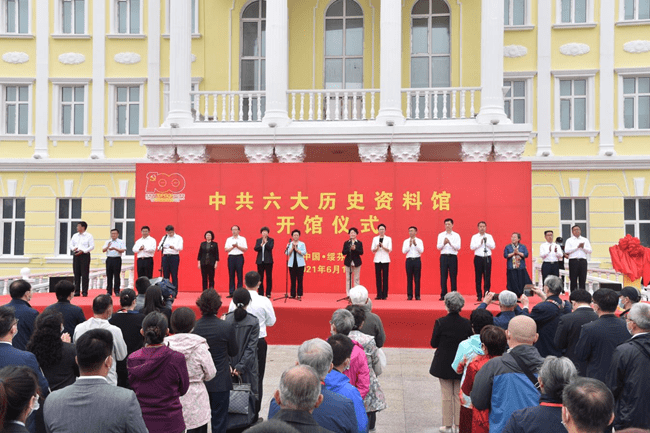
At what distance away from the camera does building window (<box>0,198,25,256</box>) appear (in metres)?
19.9

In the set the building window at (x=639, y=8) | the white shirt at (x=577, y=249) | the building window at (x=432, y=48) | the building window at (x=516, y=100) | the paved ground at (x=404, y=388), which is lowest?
the paved ground at (x=404, y=388)

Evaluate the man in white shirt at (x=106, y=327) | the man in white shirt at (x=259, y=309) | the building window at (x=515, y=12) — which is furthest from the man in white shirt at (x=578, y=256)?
the man in white shirt at (x=106, y=327)

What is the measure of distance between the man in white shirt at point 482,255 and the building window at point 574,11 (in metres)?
9.96

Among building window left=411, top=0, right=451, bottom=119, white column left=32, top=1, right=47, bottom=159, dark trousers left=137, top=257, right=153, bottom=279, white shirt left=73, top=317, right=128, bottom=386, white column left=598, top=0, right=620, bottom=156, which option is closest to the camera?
white shirt left=73, top=317, right=128, bottom=386

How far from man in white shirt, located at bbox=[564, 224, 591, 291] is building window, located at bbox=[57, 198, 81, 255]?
48.0ft

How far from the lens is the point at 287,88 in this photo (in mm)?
18109

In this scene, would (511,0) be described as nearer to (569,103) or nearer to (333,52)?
(569,103)

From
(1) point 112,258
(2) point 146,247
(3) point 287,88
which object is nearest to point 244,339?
(2) point 146,247

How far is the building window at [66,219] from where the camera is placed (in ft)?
65.0

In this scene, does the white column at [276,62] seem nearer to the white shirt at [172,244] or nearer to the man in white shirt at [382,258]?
the white shirt at [172,244]

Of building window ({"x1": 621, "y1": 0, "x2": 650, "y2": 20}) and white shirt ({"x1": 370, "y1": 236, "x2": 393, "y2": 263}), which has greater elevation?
building window ({"x1": 621, "y1": 0, "x2": 650, "y2": 20})

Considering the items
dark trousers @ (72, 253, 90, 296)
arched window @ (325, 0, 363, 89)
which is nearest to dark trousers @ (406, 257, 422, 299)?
dark trousers @ (72, 253, 90, 296)

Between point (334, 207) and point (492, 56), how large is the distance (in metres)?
5.45

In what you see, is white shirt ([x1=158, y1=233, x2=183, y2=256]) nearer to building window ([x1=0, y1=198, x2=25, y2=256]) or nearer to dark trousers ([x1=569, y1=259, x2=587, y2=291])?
A: dark trousers ([x1=569, y1=259, x2=587, y2=291])
